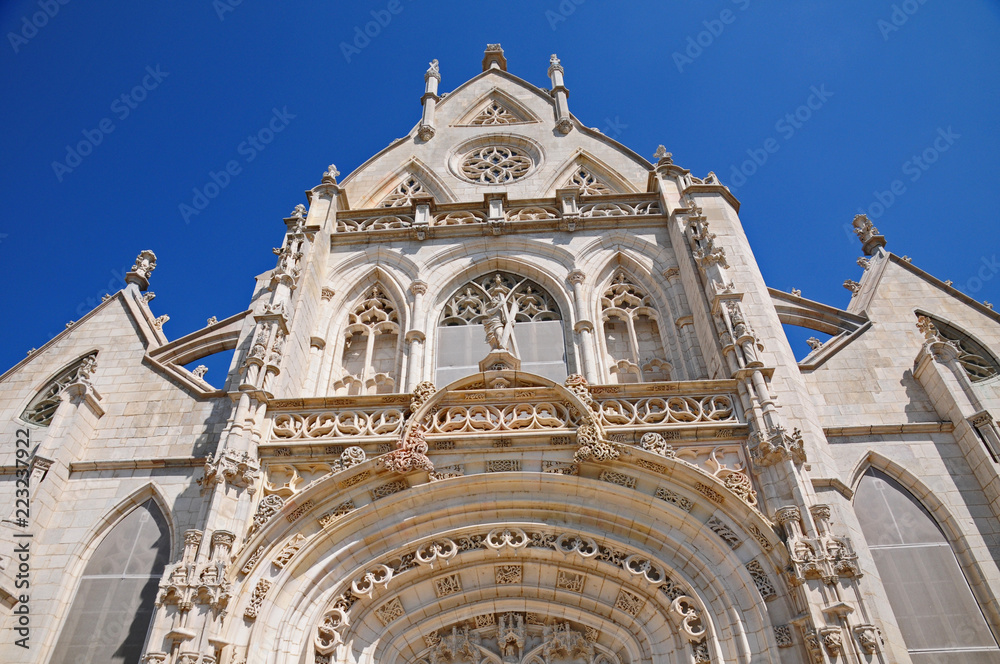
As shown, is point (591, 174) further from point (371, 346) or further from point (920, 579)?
point (920, 579)

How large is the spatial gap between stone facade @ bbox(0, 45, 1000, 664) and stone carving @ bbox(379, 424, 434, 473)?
0.18ft

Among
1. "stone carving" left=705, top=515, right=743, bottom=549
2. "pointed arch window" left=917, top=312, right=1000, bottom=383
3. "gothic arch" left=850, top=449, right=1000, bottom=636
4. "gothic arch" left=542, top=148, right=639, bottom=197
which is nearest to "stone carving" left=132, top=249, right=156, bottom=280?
"gothic arch" left=542, top=148, right=639, bottom=197

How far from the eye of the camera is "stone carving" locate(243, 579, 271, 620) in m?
9.76

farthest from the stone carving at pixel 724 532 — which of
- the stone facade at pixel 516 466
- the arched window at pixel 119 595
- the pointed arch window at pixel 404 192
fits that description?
the pointed arch window at pixel 404 192

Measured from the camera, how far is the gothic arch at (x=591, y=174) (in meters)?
19.2

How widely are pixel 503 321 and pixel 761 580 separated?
7085mm

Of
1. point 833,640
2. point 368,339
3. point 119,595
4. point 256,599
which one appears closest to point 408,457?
point 256,599

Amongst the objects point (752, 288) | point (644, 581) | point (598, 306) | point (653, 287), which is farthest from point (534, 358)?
point (644, 581)

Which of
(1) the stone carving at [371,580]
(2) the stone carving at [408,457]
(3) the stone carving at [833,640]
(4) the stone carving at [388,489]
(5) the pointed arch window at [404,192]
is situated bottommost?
(3) the stone carving at [833,640]

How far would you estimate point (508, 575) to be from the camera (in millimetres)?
11023

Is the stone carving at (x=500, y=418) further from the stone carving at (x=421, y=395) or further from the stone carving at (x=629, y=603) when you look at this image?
the stone carving at (x=629, y=603)

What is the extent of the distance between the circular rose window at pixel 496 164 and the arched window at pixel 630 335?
5234 millimetres

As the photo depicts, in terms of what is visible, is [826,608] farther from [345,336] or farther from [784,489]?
[345,336]

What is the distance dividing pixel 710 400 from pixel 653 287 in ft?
13.6
